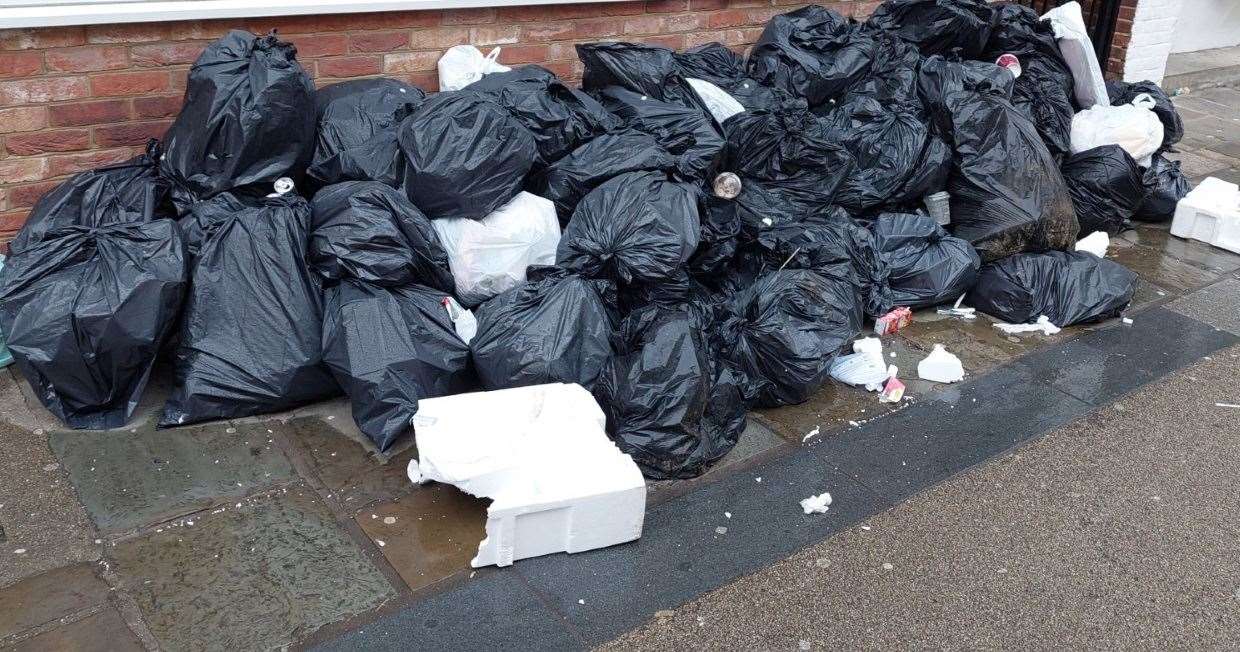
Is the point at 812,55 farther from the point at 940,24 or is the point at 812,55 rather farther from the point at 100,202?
the point at 100,202

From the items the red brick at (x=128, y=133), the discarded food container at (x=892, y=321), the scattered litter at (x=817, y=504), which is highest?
the red brick at (x=128, y=133)

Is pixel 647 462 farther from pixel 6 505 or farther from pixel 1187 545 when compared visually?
pixel 6 505

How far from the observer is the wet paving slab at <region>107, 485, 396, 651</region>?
2576mm

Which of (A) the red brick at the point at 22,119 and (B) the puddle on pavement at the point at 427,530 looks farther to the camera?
(A) the red brick at the point at 22,119

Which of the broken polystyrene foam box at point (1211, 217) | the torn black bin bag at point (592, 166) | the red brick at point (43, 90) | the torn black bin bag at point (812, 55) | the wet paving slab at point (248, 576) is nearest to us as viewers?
the wet paving slab at point (248, 576)

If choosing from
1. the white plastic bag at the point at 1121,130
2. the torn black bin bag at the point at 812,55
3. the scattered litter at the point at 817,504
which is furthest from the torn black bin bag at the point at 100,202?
the white plastic bag at the point at 1121,130

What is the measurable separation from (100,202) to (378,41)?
4.26 ft

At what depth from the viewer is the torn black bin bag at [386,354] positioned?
3289mm

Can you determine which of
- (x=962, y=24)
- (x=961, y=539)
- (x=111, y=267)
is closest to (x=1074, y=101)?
(x=962, y=24)

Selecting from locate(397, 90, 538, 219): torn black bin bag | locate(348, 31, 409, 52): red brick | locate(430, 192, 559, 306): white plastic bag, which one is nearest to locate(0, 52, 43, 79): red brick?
locate(348, 31, 409, 52): red brick

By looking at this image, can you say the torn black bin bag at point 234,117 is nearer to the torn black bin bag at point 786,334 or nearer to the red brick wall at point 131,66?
the red brick wall at point 131,66

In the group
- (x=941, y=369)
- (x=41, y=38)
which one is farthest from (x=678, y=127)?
(x=41, y=38)

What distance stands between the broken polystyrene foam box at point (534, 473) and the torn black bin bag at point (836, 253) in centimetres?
141

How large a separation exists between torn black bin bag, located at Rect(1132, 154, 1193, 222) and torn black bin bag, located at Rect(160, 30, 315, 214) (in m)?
4.49
